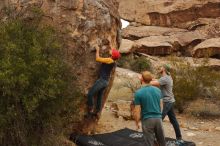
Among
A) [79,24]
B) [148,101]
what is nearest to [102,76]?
[79,24]

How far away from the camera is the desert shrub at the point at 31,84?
7758 millimetres

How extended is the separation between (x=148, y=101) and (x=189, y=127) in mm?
6347

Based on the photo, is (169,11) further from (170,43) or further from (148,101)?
(148,101)

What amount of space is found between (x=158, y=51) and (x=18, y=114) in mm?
23095

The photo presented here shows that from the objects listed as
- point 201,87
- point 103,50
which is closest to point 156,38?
point 201,87

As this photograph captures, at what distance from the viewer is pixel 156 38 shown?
32.4 meters

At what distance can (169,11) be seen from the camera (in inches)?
1399

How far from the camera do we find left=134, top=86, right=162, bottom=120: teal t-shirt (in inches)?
282

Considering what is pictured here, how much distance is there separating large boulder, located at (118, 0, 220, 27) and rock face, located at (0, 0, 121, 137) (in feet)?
83.1

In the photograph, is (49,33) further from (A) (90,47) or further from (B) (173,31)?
(B) (173,31)

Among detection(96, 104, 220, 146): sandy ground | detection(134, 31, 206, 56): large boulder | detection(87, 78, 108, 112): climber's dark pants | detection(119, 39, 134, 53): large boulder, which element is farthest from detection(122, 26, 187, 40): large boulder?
detection(87, 78, 108, 112): climber's dark pants

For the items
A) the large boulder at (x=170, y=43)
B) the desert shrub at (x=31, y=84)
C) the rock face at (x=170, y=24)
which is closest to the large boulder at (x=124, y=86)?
the large boulder at (x=170, y=43)

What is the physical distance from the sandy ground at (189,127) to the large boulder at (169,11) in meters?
21.3

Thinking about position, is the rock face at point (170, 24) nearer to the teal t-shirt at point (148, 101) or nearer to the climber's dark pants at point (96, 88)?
the climber's dark pants at point (96, 88)
